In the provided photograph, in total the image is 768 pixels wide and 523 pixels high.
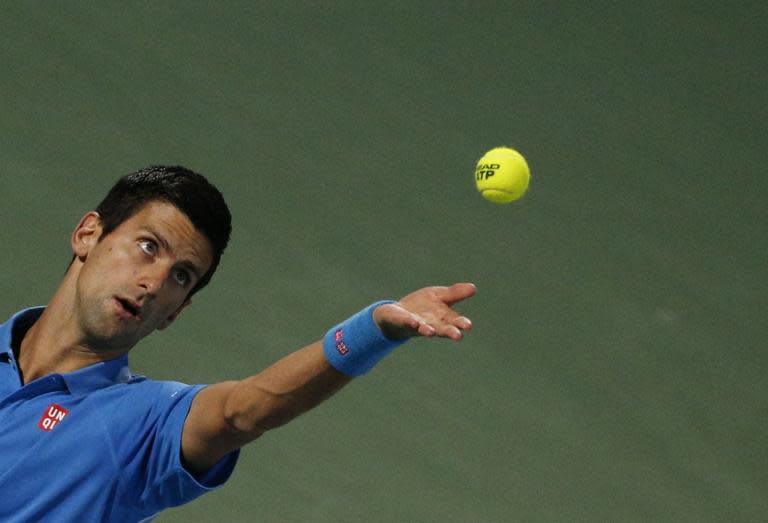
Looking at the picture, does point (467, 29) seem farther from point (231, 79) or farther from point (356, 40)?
point (231, 79)

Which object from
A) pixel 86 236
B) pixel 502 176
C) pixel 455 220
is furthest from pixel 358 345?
pixel 455 220

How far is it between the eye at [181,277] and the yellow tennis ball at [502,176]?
1326mm

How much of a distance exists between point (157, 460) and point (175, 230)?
15.7 inches

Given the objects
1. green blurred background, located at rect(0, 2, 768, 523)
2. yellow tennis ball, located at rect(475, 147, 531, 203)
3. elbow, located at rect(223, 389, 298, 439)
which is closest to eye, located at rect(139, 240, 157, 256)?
elbow, located at rect(223, 389, 298, 439)

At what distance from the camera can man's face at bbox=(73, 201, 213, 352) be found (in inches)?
101

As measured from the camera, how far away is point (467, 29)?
5324mm

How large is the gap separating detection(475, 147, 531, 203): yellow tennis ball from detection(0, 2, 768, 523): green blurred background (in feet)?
3.79

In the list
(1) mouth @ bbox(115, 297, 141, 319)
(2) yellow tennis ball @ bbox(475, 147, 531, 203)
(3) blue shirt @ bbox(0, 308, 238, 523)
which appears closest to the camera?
(3) blue shirt @ bbox(0, 308, 238, 523)

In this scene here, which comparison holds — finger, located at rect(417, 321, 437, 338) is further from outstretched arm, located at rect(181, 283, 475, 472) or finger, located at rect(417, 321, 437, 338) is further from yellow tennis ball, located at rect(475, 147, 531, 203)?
yellow tennis ball, located at rect(475, 147, 531, 203)

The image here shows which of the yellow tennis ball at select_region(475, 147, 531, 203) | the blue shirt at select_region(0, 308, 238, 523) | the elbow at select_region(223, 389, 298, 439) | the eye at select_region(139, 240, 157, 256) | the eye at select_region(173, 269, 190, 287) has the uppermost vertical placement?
the yellow tennis ball at select_region(475, 147, 531, 203)

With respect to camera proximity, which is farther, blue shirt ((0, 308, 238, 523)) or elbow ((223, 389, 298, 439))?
blue shirt ((0, 308, 238, 523))

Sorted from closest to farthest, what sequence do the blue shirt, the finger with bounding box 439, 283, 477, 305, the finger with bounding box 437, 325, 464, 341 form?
the finger with bounding box 437, 325, 464, 341 < the finger with bounding box 439, 283, 477, 305 < the blue shirt

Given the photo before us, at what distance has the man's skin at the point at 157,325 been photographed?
7.57 feet

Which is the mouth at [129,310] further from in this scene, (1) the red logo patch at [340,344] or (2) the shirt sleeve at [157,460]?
(1) the red logo patch at [340,344]
